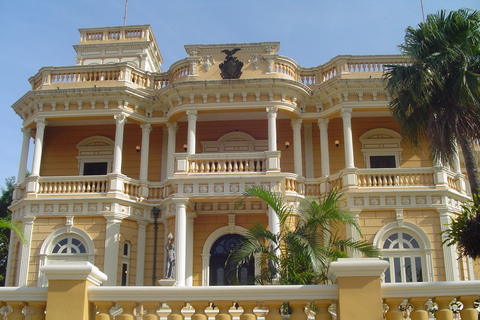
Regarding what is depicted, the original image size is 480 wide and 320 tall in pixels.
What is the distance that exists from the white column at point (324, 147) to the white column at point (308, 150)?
27.5 inches

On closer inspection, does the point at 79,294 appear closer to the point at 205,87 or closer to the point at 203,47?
the point at 205,87

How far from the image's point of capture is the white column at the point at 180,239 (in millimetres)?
17703

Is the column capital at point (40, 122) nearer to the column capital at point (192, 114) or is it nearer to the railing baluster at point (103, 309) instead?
the column capital at point (192, 114)

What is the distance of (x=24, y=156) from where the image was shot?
2173 centimetres

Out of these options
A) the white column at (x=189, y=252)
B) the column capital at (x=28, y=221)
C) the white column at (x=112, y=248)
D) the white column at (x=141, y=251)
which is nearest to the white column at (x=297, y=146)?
the white column at (x=189, y=252)

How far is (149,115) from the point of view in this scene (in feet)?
71.0

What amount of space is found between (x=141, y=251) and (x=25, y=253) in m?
4.05

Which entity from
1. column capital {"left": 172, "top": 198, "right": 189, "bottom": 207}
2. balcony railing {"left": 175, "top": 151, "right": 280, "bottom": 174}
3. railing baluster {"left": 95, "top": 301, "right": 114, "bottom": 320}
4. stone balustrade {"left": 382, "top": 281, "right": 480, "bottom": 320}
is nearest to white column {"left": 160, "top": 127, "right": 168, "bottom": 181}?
balcony railing {"left": 175, "top": 151, "right": 280, "bottom": 174}

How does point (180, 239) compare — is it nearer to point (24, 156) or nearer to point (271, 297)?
point (24, 156)

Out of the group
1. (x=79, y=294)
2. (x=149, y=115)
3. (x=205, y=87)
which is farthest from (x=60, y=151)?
(x=79, y=294)

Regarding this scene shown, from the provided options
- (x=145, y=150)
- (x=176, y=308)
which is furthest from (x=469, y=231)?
(x=145, y=150)

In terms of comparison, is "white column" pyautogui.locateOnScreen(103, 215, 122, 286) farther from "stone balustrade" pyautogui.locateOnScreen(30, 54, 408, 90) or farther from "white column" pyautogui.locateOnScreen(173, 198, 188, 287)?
"stone balustrade" pyautogui.locateOnScreen(30, 54, 408, 90)

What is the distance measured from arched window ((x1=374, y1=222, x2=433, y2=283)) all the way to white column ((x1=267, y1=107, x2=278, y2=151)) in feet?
15.7

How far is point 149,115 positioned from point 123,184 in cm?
313
